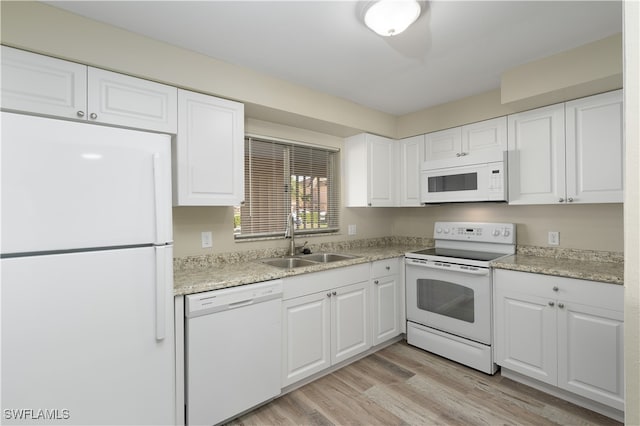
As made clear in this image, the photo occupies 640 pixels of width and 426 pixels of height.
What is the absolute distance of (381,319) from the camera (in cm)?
286

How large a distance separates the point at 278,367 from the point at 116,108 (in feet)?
6.35

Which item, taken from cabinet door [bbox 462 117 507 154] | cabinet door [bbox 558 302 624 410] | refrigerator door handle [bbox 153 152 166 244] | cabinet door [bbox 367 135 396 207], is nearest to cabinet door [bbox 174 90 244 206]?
refrigerator door handle [bbox 153 152 166 244]

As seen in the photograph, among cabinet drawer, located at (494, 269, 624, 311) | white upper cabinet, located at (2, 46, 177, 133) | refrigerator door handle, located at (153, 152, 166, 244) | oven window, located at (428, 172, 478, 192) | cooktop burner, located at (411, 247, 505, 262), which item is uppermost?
white upper cabinet, located at (2, 46, 177, 133)

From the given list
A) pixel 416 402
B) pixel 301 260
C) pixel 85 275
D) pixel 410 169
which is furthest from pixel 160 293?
pixel 410 169

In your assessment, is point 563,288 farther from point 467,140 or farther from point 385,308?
point 467,140

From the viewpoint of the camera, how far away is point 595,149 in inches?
85.8

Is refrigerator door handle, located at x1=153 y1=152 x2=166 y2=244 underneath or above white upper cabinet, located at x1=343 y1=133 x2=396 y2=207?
underneath

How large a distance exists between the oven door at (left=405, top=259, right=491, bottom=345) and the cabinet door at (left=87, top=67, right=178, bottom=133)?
7.94ft

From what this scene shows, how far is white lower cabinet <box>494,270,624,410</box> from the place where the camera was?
1.89 meters

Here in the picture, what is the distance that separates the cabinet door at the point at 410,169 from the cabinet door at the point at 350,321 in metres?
1.21

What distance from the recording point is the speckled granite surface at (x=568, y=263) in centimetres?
198

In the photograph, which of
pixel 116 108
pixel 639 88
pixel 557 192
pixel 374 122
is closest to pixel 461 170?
pixel 557 192

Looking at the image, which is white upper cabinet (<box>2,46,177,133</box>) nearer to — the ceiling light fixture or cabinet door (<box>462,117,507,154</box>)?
the ceiling light fixture

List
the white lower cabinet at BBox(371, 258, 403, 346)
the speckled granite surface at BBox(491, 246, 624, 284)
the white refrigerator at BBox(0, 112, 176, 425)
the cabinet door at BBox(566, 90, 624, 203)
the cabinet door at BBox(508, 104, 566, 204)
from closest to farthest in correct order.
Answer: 1. the white refrigerator at BBox(0, 112, 176, 425)
2. the speckled granite surface at BBox(491, 246, 624, 284)
3. the cabinet door at BBox(566, 90, 624, 203)
4. the cabinet door at BBox(508, 104, 566, 204)
5. the white lower cabinet at BBox(371, 258, 403, 346)
